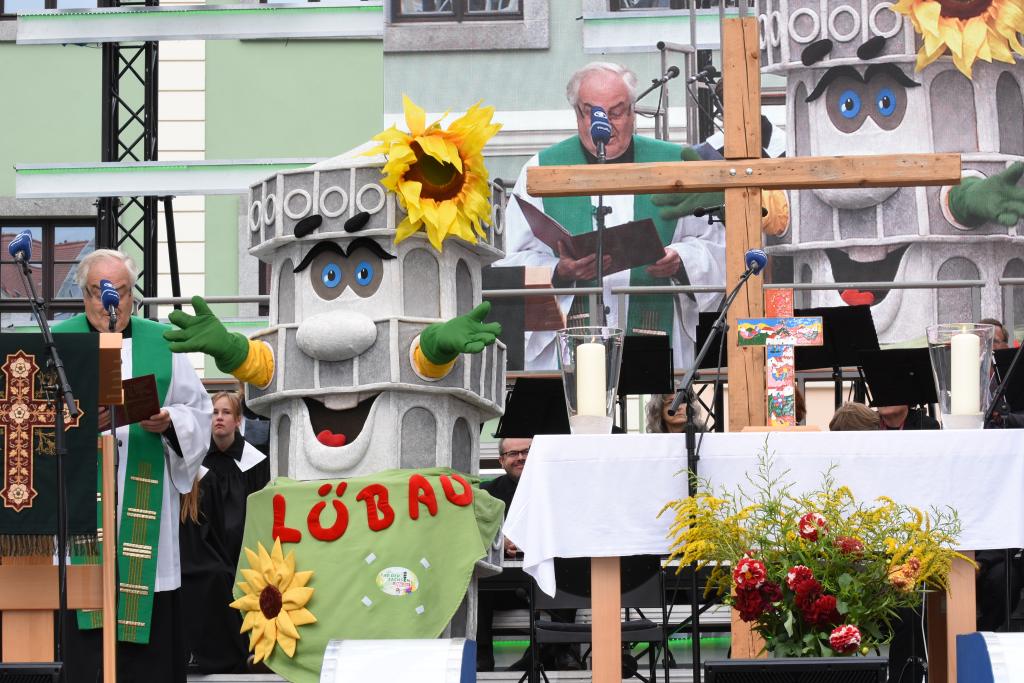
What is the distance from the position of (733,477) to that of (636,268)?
490cm

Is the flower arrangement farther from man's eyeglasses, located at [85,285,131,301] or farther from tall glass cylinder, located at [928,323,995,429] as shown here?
man's eyeglasses, located at [85,285,131,301]

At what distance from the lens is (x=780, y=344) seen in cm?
499

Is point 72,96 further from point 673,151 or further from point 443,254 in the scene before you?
point 443,254

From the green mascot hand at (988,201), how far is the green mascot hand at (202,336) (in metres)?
4.95

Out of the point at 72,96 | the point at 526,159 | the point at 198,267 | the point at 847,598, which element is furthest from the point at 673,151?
the point at 847,598

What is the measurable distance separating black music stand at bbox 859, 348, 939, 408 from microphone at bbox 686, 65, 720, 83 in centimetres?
319

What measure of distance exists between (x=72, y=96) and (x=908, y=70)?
5764 millimetres

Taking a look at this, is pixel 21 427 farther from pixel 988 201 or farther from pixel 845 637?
pixel 988 201

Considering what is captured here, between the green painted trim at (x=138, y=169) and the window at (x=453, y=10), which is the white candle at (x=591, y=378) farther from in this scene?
the window at (x=453, y=10)

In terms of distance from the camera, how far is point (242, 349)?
5.94 m

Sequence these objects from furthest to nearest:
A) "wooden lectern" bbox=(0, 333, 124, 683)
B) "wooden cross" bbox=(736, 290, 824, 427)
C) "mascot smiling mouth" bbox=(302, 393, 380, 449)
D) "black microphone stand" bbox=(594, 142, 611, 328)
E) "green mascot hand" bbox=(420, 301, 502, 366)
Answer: "black microphone stand" bbox=(594, 142, 611, 328), "mascot smiling mouth" bbox=(302, 393, 380, 449), "green mascot hand" bbox=(420, 301, 502, 366), "wooden lectern" bbox=(0, 333, 124, 683), "wooden cross" bbox=(736, 290, 824, 427)

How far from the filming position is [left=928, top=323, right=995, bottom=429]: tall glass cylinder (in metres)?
4.79

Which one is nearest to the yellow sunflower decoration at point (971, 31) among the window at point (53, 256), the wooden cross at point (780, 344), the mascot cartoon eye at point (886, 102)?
the mascot cartoon eye at point (886, 102)

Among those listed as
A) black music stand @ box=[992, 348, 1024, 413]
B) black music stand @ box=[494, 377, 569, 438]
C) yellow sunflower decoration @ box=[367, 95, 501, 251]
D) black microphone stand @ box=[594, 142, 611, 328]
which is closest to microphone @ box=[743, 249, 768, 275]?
yellow sunflower decoration @ box=[367, 95, 501, 251]
